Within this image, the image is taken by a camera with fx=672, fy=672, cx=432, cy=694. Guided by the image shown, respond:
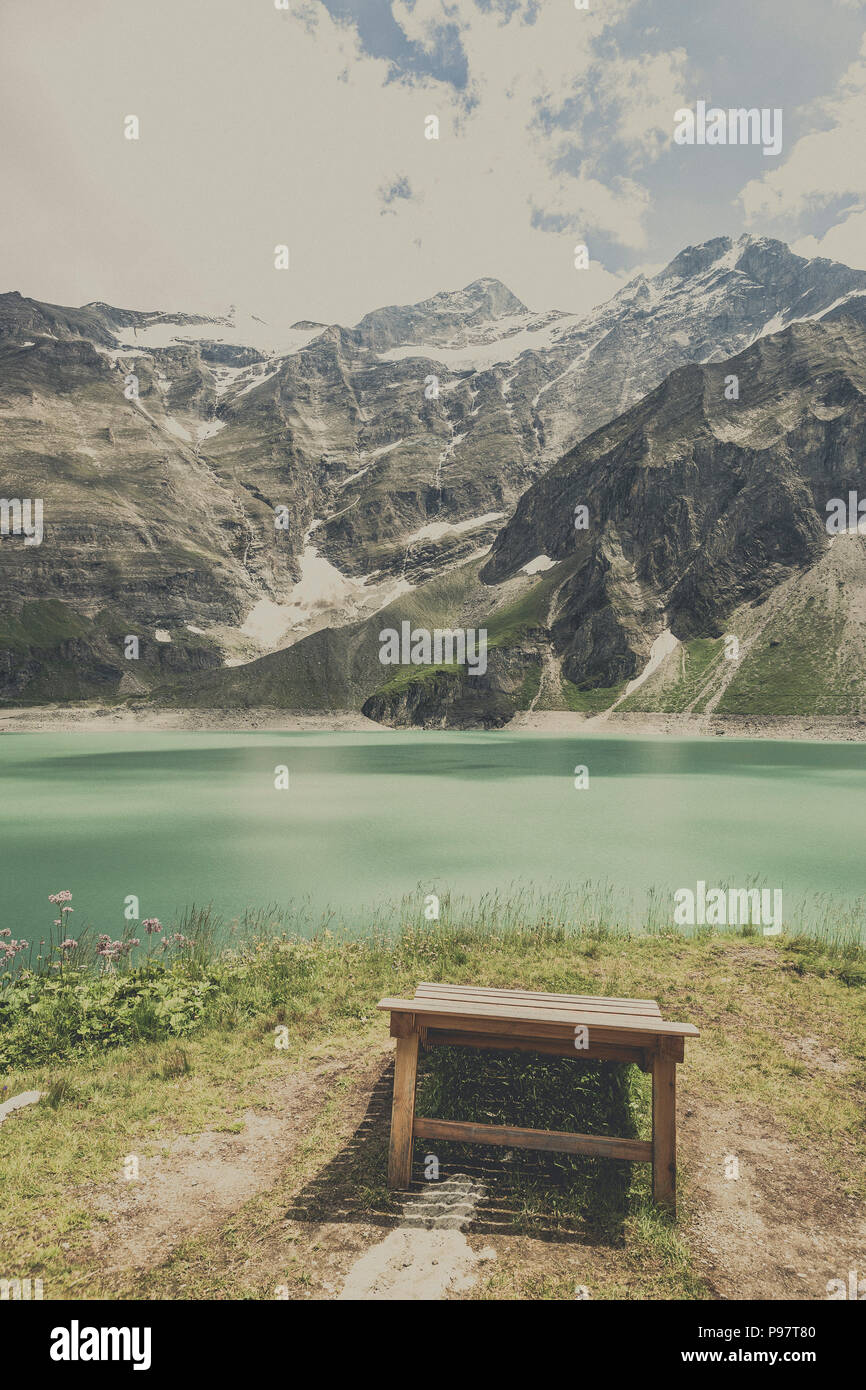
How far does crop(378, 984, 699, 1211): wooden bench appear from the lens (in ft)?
22.6

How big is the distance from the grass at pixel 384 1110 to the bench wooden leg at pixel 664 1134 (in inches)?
8.5

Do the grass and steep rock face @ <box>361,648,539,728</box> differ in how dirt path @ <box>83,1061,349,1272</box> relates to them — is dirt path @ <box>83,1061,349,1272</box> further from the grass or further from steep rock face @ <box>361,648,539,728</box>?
steep rock face @ <box>361,648,539,728</box>

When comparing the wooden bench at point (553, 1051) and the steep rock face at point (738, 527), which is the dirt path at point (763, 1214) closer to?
the wooden bench at point (553, 1051)

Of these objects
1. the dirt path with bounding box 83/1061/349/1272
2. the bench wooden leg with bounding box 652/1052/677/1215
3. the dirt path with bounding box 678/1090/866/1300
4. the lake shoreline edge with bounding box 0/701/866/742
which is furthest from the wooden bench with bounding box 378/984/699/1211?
the lake shoreline edge with bounding box 0/701/866/742

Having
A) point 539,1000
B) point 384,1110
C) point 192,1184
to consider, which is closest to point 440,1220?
point 384,1110

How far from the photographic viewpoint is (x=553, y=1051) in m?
7.50

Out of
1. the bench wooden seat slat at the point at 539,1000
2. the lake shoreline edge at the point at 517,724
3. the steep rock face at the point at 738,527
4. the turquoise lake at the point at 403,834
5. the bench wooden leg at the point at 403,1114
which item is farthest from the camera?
the steep rock face at the point at 738,527

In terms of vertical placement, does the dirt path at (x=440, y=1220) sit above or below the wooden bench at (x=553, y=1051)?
below

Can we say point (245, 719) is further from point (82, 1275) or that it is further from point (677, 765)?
point (82, 1275)

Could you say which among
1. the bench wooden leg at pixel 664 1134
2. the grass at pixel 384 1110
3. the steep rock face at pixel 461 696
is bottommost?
the grass at pixel 384 1110

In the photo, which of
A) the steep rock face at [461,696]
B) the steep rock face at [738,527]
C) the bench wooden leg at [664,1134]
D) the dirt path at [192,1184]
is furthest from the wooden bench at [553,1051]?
the steep rock face at [738,527]

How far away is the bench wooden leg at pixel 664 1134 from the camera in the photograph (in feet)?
22.4
